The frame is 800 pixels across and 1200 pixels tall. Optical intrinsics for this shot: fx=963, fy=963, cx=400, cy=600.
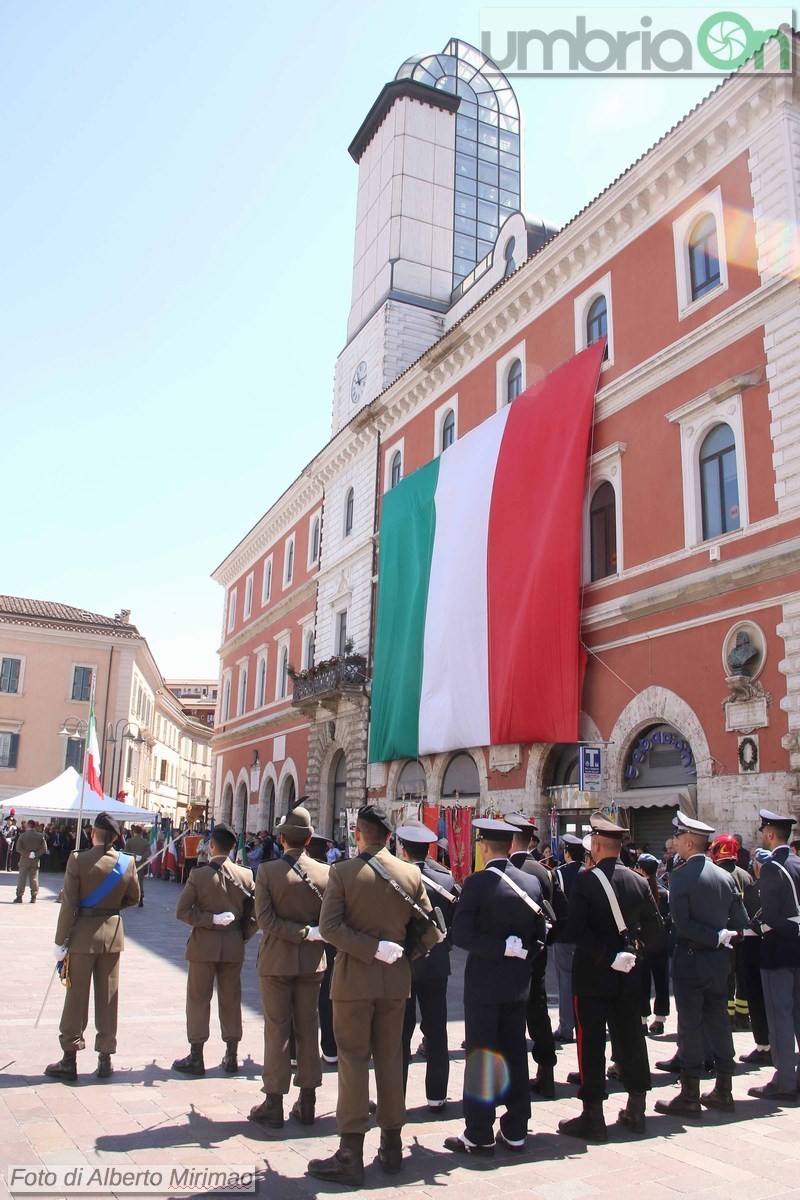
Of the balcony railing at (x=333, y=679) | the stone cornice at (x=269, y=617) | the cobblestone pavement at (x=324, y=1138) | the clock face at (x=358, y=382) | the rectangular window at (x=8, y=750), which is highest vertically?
the clock face at (x=358, y=382)

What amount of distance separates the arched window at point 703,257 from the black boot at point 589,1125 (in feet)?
43.5

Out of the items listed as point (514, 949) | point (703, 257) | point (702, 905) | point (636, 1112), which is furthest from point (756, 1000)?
point (703, 257)

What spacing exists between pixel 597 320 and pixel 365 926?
1559 centimetres

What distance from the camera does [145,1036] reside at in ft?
26.5

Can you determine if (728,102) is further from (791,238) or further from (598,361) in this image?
(598,361)

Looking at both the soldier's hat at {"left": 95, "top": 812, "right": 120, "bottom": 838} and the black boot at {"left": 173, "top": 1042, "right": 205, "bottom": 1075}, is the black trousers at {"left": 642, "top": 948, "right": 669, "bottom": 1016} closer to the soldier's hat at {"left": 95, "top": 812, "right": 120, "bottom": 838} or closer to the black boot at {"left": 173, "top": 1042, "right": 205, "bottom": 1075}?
the black boot at {"left": 173, "top": 1042, "right": 205, "bottom": 1075}

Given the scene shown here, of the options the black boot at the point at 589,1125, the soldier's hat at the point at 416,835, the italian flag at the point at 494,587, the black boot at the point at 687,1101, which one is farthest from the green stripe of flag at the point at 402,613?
the black boot at the point at 589,1125

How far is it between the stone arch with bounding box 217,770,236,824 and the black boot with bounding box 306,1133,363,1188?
33867 mm

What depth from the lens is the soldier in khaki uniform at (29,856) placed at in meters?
19.9

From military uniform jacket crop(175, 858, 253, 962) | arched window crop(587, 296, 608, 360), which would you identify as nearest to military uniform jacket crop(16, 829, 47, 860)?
military uniform jacket crop(175, 858, 253, 962)

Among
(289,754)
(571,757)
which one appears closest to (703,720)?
(571,757)

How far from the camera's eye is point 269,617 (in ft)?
120

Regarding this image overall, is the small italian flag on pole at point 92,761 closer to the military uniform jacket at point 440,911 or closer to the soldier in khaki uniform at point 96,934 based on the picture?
the soldier in khaki uniform at point 96,934

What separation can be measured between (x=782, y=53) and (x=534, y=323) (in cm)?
713
